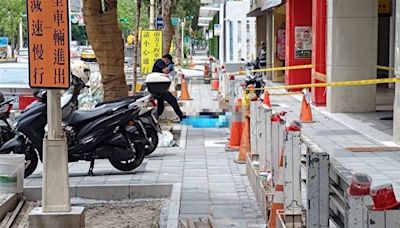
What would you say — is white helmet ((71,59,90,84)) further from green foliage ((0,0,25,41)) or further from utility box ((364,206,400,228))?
green foliage ((0,0,25,41))

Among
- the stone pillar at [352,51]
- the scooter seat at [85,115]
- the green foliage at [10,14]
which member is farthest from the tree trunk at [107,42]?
the green foliage at [10,14]

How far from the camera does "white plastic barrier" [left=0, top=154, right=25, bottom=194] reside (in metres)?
8.48

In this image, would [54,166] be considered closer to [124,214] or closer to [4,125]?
[124,214]

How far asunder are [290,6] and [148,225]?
57.5 ft

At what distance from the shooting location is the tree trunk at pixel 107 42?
1350 centimetres

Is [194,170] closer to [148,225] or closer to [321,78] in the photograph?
[148,225]

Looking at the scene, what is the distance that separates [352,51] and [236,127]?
647cm

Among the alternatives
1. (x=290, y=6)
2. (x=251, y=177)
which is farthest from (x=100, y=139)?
(x=290, y=6)

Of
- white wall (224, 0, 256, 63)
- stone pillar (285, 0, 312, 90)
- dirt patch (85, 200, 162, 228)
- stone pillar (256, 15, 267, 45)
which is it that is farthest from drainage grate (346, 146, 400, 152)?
white wall (224, 0, 256, 63)

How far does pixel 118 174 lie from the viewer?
10.2 m

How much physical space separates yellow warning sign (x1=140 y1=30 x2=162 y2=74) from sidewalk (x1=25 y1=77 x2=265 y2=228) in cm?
872

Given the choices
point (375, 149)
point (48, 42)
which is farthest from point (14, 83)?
point (48, 42)

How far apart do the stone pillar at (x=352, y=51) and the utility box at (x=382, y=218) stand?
13.9 metres

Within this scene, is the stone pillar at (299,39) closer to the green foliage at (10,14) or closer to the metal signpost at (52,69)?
the metal signpost at (52,69)
